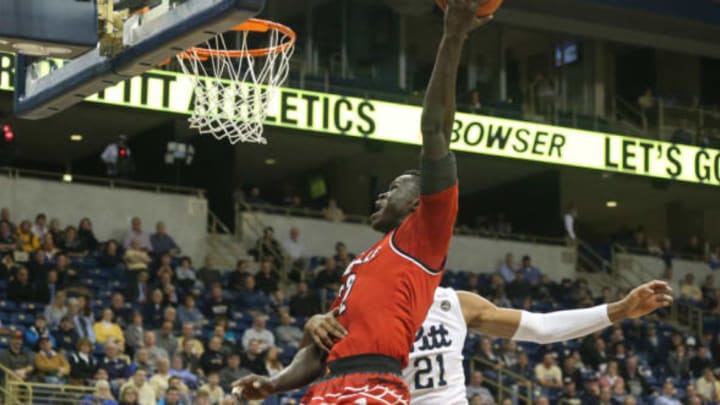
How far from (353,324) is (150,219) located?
20.5 m

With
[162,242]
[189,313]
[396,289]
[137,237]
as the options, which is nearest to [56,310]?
[189,313]

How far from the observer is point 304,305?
22.0 meters

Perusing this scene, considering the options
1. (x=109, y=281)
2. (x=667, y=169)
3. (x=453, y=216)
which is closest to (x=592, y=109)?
(x=667, y=169)

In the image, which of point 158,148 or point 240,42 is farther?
point 158,148

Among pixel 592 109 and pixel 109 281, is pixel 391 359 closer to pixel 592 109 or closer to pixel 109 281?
pixel 109 281

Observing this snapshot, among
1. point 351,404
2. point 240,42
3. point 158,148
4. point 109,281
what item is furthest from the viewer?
point 158,148

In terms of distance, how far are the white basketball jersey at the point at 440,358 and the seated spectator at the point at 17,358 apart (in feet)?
35.6

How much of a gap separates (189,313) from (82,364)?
10.3 ft

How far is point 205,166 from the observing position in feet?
92.5

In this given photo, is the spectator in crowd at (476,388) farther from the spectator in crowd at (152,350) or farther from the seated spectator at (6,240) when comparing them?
the seated spectator at (6,240)

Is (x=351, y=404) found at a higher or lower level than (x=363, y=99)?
lower

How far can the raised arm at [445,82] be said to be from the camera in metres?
4.96

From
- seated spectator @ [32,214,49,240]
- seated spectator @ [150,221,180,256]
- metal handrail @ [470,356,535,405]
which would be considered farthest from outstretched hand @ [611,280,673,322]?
seated spectator @ [150,221,180,256]

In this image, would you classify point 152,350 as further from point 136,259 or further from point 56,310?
point 136,259
